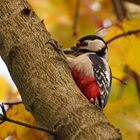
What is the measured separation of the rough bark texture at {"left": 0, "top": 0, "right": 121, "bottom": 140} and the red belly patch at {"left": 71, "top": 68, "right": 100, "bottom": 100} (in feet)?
1.74

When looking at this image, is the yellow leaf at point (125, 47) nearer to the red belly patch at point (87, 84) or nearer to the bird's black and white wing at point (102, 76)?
the bird's black and white wing at point (102, 76)

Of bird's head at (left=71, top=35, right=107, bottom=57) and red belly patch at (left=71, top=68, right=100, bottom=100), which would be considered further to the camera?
bird's head at (left=71, top=35, right=107, bottom=57)

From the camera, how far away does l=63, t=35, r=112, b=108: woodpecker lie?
2695 mm

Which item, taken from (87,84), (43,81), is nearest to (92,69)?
(87,84)

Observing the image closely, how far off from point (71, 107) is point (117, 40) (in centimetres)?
150

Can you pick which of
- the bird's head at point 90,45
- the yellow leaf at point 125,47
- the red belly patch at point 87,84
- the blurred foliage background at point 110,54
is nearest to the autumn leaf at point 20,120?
the blurred foliage background at point 110,54

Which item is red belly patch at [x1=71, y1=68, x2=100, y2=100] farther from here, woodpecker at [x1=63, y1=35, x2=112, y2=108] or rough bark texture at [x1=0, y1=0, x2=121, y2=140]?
rough bark texture at [x1=0, y1=0, x2=121, y2=140]

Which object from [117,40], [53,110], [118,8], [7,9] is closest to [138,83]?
[117,40]

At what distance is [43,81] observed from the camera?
2021 mm

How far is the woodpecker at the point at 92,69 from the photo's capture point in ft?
8.84

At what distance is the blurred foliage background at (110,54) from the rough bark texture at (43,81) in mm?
688

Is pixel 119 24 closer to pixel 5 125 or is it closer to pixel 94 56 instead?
pixel 94 56

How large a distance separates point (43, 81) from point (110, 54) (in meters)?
1.47

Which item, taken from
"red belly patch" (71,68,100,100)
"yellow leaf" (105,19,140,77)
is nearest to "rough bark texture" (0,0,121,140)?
"red belly patch" (71,68,100,100)
